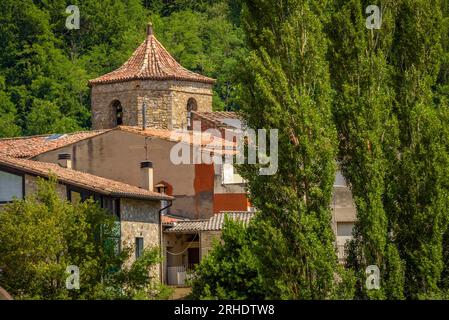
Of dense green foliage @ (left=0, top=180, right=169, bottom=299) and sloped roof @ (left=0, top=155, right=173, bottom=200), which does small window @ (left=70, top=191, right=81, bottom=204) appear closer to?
sloped roof @ (left=0, top=155, right=173, bottom=200)

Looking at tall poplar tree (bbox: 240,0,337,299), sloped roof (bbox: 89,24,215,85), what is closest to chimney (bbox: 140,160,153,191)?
sloped roof (bbox: 89,24,215,85)

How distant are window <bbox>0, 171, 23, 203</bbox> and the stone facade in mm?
18680

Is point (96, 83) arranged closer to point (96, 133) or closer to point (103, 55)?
point (96, 133)

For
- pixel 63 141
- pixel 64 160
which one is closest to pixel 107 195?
pixel 64 160

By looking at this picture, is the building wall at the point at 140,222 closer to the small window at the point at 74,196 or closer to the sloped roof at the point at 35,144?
the small window at the point at 74,196

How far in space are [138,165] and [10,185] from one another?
909 cm

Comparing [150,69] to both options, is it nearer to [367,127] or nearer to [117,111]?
[117,111]

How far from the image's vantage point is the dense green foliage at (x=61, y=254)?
36.4 m

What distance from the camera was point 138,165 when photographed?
5169cm

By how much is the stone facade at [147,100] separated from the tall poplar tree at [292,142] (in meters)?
26.6

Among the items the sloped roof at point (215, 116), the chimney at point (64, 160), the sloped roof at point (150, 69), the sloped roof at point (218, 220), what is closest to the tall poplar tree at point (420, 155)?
the sloped roof at point (218, 220)

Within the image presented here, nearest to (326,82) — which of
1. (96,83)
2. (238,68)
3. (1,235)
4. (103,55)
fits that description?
(238,68)

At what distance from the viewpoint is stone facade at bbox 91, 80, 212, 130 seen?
203 feet

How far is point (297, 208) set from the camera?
109 ft
